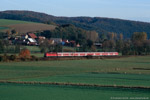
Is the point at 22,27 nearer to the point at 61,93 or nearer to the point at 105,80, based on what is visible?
the point at 105,80

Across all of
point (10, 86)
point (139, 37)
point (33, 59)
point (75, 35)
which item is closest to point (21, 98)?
point (10, 86)

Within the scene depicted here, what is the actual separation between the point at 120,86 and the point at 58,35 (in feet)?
388

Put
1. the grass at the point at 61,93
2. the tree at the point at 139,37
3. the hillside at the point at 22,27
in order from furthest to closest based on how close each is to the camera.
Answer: the hillside at the point at 22,27, the tree at the point at 139,37, the grass at the point at 61,93

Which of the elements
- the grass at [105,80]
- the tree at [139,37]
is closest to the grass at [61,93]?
the grass at [105,80]

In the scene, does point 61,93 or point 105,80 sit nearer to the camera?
point 61,93

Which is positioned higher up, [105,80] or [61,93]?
[61,93]

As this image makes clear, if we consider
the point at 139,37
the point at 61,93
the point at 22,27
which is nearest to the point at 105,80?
the point at 61,93

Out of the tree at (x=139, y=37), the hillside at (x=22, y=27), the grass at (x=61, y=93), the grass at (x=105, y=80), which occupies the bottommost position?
the grass at (x=105, y=80)

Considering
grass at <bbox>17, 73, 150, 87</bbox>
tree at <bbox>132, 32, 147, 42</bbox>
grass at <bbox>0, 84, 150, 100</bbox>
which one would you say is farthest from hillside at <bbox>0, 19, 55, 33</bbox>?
grass at <bbox>0, 84, 150, 100</bbox>

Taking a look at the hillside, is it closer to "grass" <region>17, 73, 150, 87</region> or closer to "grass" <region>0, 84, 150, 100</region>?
"grass" <region>17, 73, 150, 87</region>

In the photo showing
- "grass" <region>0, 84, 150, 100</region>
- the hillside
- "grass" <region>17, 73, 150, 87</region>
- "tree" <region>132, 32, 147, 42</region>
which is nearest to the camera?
"grass" <region>0, 84, 150, 100</region>

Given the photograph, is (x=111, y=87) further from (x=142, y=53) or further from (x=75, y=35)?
(x=75, y=35)

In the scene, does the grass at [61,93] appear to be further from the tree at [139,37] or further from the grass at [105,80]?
the tree at [139,37]

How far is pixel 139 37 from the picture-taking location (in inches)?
5167
